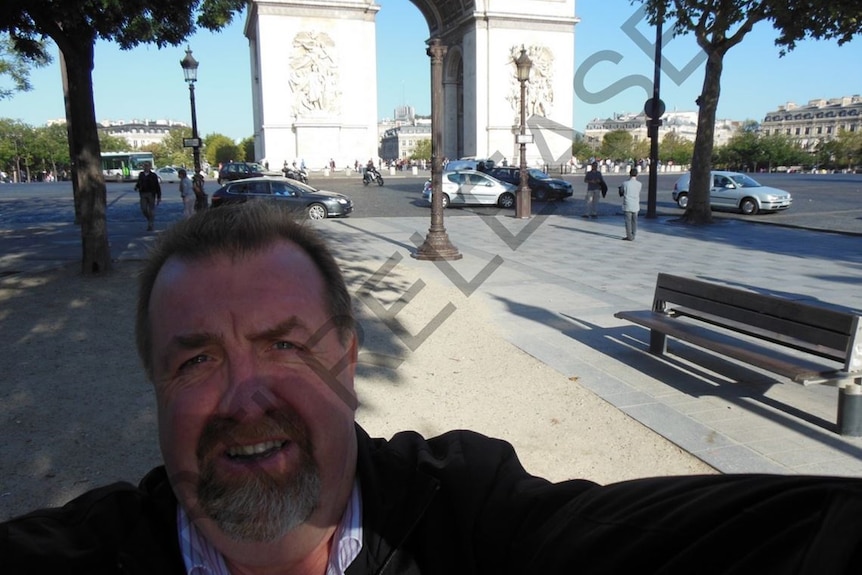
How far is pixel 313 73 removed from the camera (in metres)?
40.7

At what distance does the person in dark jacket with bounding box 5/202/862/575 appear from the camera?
1271 mm

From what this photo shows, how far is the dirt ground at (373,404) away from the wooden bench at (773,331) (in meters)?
1.05

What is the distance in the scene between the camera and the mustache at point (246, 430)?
131 cm

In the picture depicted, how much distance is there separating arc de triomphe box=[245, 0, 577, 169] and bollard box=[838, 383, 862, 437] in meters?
36.1

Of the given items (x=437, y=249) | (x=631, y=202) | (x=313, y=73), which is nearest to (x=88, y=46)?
(x=437, y=249)

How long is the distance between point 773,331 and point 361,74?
1562 inches

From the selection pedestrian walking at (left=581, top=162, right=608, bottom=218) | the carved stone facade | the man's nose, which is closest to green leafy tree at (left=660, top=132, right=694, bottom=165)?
the carved stone facade

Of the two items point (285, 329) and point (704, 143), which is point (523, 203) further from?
point (285, 329)

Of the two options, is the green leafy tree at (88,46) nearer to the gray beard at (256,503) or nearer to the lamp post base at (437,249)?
the lamp post base at (437,249)

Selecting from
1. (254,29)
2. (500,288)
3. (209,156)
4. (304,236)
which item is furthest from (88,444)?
(209,156)

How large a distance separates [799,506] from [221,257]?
1.19 metres

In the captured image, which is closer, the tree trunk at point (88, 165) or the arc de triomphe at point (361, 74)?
the tree trunk at point (88, 165)

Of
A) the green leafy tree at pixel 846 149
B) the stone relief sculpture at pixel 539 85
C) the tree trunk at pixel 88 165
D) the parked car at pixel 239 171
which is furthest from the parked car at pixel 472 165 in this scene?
the green leafy tree at pixel 846 149

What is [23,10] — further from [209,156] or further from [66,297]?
[209,156]
